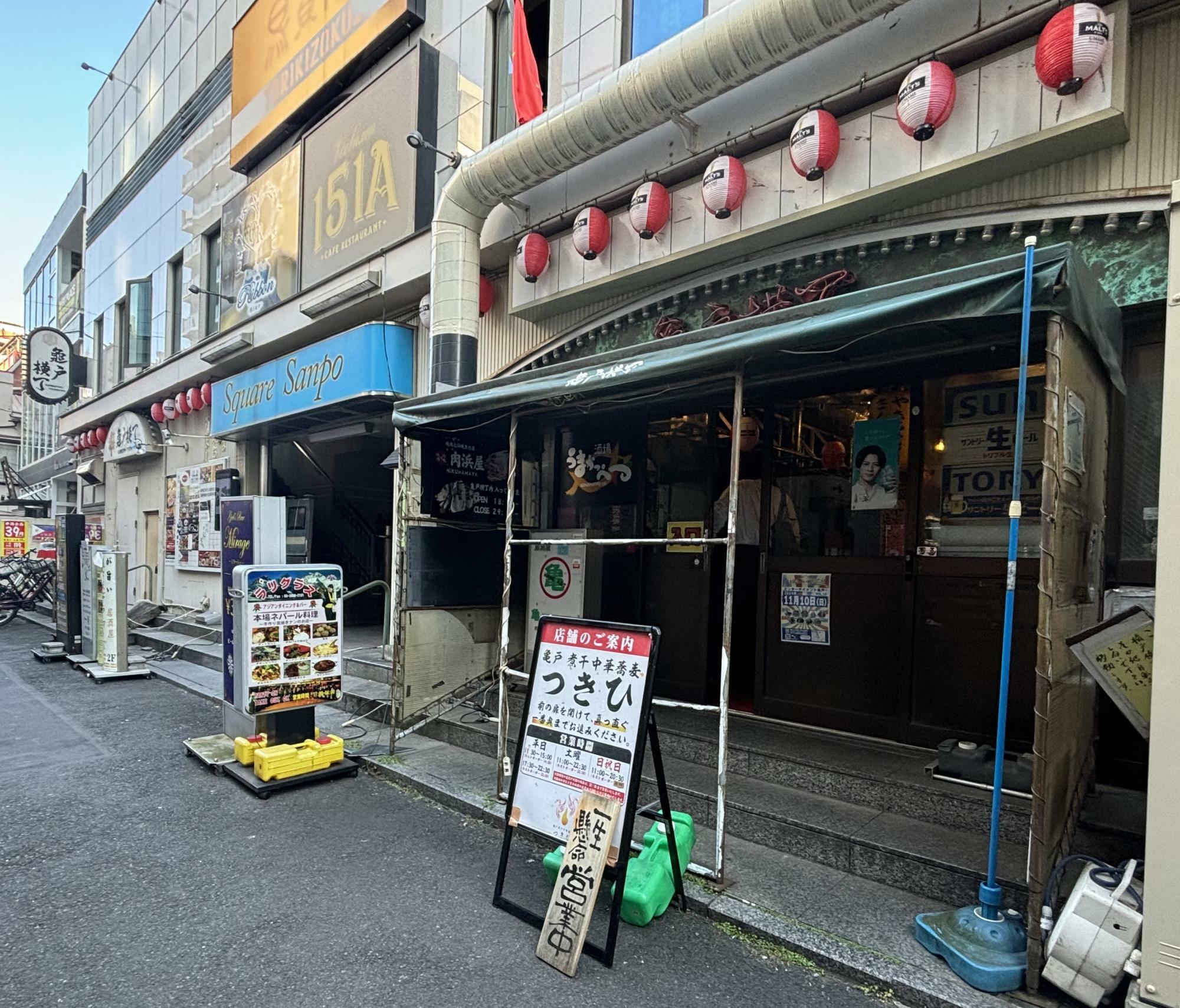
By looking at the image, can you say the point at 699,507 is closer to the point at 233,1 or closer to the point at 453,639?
the point at 453,639

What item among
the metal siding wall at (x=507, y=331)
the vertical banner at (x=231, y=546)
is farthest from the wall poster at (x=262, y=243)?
the vertical banner at (x=231, y=546)

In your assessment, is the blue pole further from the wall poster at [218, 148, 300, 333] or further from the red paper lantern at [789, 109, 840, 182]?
the wall poster at [218, 148, 300, 333]

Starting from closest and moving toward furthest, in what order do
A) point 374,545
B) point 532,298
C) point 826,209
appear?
point 826,209, point 532,298, point 374,545

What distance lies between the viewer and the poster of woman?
5.64 meters

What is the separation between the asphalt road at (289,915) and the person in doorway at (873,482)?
3.35 meters

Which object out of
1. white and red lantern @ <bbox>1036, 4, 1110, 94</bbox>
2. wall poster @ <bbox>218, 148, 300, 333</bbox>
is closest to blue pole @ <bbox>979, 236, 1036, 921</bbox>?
white and red lantern @ <bbox>1036, 4, 1110, 94</bbox>

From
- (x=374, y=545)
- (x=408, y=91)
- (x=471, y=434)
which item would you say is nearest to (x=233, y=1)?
(x=408, y=91)

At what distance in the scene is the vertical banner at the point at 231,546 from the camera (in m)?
6.34

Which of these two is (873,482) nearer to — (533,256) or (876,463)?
(876,463)

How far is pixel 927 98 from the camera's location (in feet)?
14.8

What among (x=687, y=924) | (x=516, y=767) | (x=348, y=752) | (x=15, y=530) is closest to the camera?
(x=687, y=924)

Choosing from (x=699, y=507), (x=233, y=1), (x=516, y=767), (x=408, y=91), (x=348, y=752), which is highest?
(x=233, y=1)

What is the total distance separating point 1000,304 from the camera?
2.95 meters

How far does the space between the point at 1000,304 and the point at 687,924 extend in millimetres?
3265
